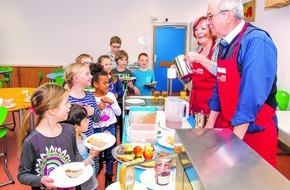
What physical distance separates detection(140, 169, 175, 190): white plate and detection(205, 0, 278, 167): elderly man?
40 cm

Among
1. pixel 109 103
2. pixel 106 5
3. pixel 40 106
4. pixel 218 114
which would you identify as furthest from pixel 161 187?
pixel 106 5

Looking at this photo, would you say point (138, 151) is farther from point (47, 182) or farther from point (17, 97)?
point (17, 97)

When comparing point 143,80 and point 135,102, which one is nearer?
point 135,102

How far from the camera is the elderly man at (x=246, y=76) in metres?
1.13

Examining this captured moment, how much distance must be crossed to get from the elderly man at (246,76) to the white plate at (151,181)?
40cm

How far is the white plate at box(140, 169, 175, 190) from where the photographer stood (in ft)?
3.50

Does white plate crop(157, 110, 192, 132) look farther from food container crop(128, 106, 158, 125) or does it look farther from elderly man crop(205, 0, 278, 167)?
elderly man crop(205, 0, 278, 167)

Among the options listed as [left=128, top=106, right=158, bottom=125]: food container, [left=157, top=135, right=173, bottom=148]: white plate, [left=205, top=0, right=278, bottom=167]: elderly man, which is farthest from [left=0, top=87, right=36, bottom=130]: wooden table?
[left=205, top=0, right=278, bottom=167]: elderly man

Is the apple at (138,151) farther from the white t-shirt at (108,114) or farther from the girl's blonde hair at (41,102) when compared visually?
the white t-shirt at (108,114)

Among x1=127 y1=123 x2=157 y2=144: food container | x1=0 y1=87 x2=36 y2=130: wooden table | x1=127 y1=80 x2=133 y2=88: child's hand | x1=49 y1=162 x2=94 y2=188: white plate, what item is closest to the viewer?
x1=49 y1=162 x2=94 y2=188: white plate

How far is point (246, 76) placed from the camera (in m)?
1.15

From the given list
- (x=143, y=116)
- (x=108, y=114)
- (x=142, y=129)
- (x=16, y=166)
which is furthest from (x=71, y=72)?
(x=16, y=166)

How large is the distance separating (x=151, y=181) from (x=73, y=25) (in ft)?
21.9

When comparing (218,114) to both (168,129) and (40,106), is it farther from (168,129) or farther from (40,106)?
(40,106)
